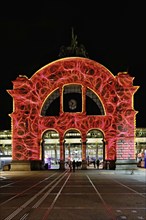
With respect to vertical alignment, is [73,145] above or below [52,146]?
above

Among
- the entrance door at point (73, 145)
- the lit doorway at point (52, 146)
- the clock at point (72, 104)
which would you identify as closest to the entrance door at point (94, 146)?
the entrance door at point (73, 145)

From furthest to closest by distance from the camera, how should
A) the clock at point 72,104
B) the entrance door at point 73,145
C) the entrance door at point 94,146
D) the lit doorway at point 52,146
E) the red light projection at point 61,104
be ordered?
the entrance door at point 73,145 → the entrance door at point 94,146 → the lit doorway at point 52,146 → the clock at point 72,104 → the red light projection at point 61,104

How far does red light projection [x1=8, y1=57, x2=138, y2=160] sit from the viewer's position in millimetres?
50844

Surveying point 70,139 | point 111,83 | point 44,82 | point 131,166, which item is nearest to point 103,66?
point 111,83

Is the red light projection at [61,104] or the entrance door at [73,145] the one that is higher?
the red light projection at [61,104]

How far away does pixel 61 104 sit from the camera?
51750mm

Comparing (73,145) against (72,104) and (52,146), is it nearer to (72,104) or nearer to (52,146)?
(52,146)

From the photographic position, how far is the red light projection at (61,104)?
50.8 meters

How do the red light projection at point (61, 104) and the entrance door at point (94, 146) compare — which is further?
the entrance door at point (94, 146)

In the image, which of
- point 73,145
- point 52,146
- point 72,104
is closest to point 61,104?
point 72,104

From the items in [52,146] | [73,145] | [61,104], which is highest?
[61,104]

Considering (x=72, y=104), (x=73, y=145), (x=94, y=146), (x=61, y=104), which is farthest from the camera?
(x=94, y=146)

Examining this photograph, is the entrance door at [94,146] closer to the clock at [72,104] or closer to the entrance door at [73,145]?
the entrance door at [73,145]

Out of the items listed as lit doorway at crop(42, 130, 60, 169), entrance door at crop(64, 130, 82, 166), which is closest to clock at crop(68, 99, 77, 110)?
lit doorway at crop(42, 130, 60, 169)
